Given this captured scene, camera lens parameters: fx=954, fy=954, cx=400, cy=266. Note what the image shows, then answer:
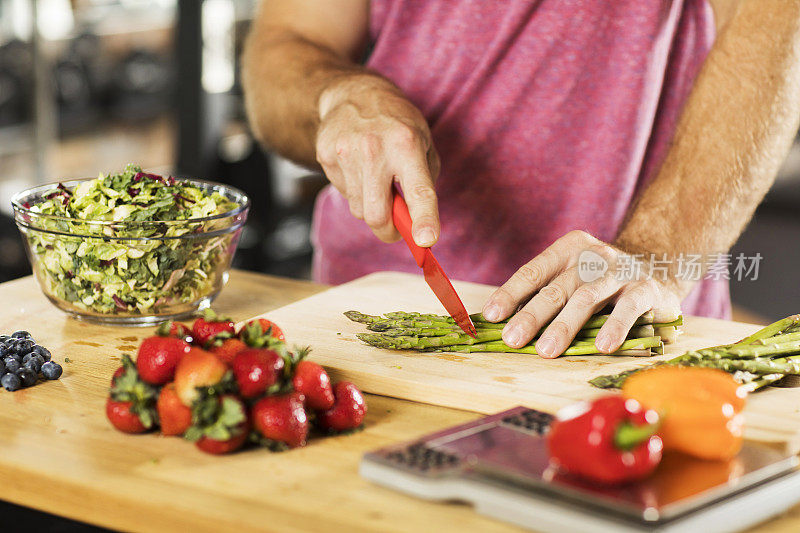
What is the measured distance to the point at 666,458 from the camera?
53.4 inches

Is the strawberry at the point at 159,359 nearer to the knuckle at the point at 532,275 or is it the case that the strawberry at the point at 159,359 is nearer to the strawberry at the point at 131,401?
the strawberry at the point at 131,401

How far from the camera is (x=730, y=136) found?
2320 millimetres

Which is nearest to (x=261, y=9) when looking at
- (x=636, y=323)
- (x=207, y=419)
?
(x=636, y=323)

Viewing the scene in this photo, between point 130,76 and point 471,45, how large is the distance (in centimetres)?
410

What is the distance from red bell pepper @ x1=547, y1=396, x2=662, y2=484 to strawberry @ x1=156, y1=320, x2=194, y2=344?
0.68 metres

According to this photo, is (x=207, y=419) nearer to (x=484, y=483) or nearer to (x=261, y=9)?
(x=484, y=483)

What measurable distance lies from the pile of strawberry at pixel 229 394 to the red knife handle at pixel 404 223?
0.47 metres

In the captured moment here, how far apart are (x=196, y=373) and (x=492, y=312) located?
2.50ft

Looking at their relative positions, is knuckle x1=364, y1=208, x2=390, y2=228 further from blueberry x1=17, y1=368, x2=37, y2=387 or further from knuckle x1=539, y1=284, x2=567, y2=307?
blueberry x1=17, y1=368, x2=37, y2=387

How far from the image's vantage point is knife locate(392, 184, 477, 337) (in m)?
1.96

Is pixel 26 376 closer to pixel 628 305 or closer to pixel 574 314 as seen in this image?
pixel 574 314

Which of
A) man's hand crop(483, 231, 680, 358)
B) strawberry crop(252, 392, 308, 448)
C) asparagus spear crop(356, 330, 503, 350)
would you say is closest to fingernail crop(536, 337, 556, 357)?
man's hand crop(483, 231, 680, 358)

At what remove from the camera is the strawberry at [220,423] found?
4.66 ft

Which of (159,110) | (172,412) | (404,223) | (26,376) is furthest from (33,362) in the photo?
(159,110)
